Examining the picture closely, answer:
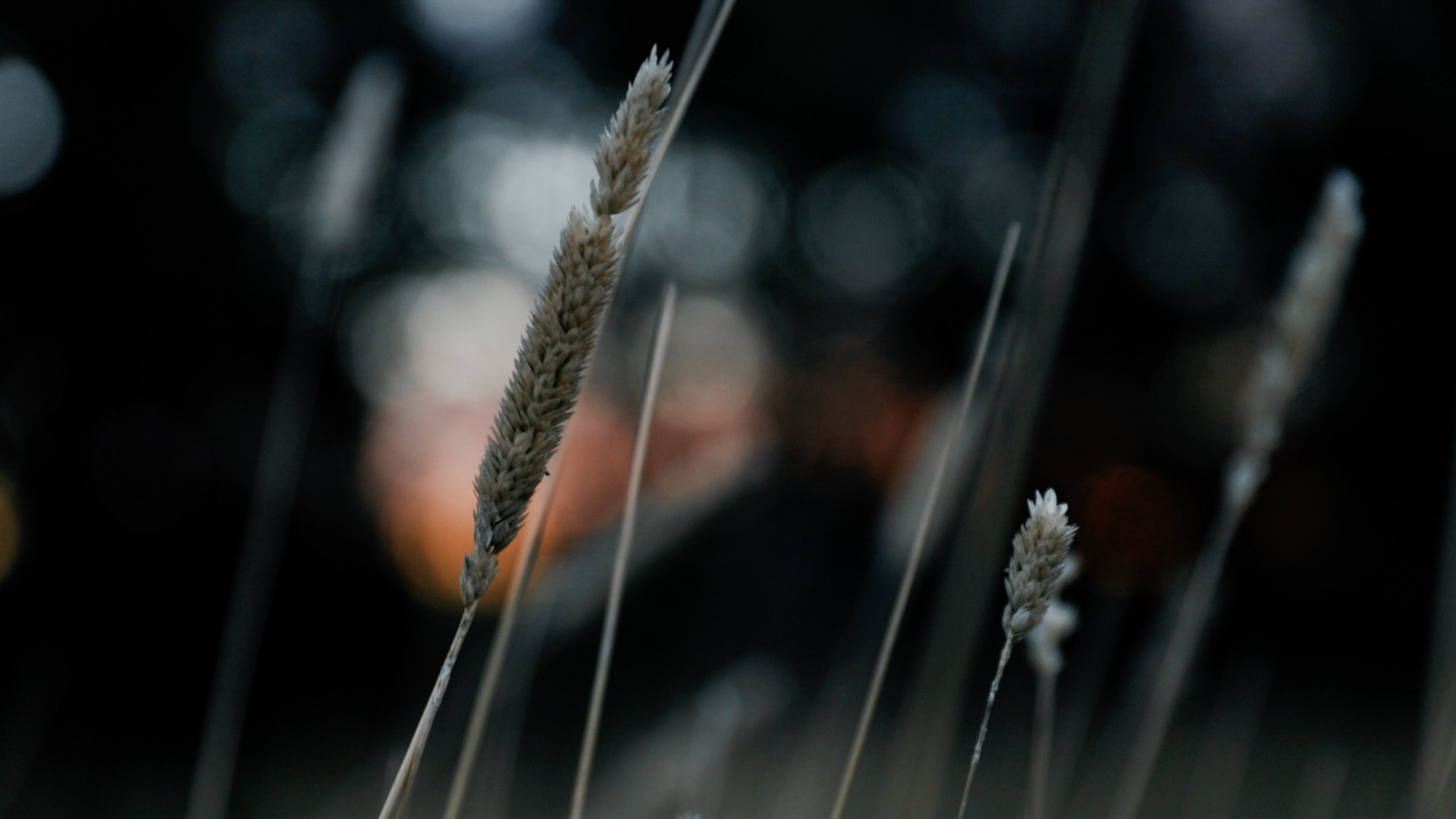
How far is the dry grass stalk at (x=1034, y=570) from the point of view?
14.3 inches

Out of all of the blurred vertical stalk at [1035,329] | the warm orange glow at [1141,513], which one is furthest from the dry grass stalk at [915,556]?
the warm orange glow at [1141,513]

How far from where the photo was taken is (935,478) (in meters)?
0.45

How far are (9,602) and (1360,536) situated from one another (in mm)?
8294

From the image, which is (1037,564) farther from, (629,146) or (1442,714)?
(1442,714)

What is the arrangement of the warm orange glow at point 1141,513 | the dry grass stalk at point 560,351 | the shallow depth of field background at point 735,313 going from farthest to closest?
1. the shallow depth of field background at point 735,313
2. the warm orange glow at point 1141,513
3. the dry grass stalk at point 560,351

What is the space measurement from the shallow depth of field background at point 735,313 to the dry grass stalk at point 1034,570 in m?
3.07

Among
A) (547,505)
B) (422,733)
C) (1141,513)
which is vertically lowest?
(422,733)

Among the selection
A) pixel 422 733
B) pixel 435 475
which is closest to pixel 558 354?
pixel 422 733

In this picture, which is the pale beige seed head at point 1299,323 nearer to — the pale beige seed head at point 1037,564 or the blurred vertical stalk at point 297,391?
the pale beige seed head at point 1037,564

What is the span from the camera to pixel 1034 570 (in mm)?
368

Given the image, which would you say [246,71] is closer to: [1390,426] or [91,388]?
[91,388]

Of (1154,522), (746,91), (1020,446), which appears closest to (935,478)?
(1020,446)

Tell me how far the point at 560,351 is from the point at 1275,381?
2.44ft

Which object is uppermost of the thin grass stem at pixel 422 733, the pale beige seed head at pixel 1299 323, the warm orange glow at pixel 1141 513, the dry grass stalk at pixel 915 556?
the warm orange glow at pixel 1141 513
